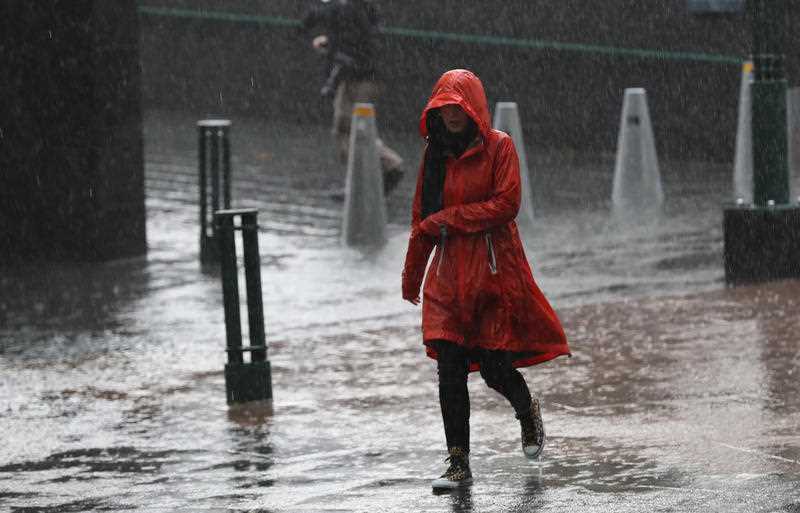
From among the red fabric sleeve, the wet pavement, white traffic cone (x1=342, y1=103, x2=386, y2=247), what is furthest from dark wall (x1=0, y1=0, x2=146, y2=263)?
the red fabric sleeve

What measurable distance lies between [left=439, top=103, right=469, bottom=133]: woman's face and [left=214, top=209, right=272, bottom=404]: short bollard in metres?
2.16

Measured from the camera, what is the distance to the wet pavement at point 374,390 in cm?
695

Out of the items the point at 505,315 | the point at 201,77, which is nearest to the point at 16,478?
the point at 505,315

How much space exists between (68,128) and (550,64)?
8.75m

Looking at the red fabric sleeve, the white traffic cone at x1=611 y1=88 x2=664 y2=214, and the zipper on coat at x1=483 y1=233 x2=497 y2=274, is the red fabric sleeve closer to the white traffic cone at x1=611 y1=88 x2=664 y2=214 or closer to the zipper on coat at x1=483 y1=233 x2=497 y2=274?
the zipper on coat at x1=483 y1=233 x2=497 y2=274

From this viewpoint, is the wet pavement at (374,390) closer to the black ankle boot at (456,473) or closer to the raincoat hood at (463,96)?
the black ankle boot at (456,473)

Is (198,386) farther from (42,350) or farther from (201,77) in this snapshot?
(201,77)

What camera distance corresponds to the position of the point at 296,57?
25.0 metres

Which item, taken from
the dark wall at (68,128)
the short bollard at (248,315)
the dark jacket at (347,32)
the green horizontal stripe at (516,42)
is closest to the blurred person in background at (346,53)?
the dark jacket at (347,32)

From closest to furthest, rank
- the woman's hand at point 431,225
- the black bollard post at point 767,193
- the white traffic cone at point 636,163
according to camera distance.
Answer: the woman's hand at point 431,225 < the black bollard post at point 767,193 < the white traffic cone at point 636,163

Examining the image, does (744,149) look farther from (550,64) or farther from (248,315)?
(248,315)

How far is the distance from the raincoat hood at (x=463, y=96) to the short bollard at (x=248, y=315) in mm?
2175

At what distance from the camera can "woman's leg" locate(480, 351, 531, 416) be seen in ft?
23.4

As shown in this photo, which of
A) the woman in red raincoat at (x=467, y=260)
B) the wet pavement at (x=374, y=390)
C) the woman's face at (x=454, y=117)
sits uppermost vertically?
the woman's face at (x=454, y=117)
